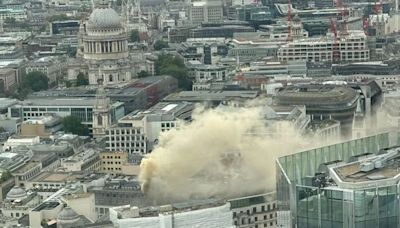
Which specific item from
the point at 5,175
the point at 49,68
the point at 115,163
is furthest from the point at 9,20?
the point at 5,175

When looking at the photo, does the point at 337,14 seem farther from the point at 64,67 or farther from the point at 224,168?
the point at 224,168

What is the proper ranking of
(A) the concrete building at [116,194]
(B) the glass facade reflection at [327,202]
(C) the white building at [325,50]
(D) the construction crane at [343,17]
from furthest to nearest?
1. (D) the construction crane at [343,17]
2. (C) the white building at [325,50]
3. (A) the concrete building at [116,194]
4. (B) the glass facade reflection at [327,202]

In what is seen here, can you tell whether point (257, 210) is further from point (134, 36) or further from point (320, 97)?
point (134, 36)

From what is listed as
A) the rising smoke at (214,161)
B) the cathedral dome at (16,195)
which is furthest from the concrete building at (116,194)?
the cathedral dome at (16,195)

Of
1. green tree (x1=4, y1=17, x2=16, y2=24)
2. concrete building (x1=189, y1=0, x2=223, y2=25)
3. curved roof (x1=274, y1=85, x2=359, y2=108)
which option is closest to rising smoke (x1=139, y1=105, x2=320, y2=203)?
curved roof (x1=274, y1=85, x2=359, y2=108)

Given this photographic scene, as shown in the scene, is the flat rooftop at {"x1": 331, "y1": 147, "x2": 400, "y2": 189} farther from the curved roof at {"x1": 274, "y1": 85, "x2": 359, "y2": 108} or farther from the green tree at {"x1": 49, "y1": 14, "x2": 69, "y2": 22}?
the green tree at {"x1": 49, "y1": 14, "x2": 69, "y2": 22}

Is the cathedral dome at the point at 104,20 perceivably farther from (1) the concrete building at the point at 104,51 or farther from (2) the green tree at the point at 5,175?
(2) the green tree at the point at 5,175
